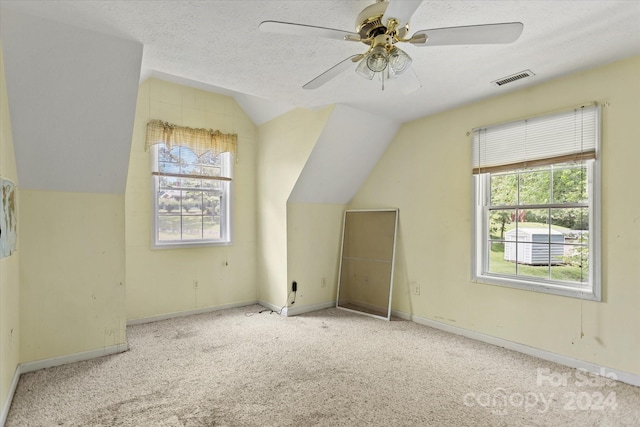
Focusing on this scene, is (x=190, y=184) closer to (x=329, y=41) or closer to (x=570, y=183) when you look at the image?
(x=329, y=41)

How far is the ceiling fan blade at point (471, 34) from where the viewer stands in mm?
1480

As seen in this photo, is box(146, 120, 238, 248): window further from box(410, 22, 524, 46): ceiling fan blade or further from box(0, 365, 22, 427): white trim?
box(410, 22, 524, 46): ceiling fan blade

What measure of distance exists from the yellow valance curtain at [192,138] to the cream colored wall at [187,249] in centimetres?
9

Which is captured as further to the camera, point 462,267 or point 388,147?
point 388,147

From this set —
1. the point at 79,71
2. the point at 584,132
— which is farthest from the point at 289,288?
the point at 584,132

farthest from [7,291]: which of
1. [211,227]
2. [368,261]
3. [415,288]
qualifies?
[415,288]

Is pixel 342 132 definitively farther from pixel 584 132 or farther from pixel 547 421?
pixel 547 421

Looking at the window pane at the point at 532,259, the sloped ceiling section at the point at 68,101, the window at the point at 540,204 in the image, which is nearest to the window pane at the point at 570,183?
the window at the point at 540,204

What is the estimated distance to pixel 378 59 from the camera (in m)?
1.71

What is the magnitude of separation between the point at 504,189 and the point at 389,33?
84.8 inches

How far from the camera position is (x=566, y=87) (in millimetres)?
2627

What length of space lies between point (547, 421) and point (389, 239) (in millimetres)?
2318

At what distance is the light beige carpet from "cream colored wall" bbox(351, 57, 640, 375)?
0.88ft

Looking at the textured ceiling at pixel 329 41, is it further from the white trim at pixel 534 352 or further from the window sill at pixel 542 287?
the white trim at pixel 534 352
